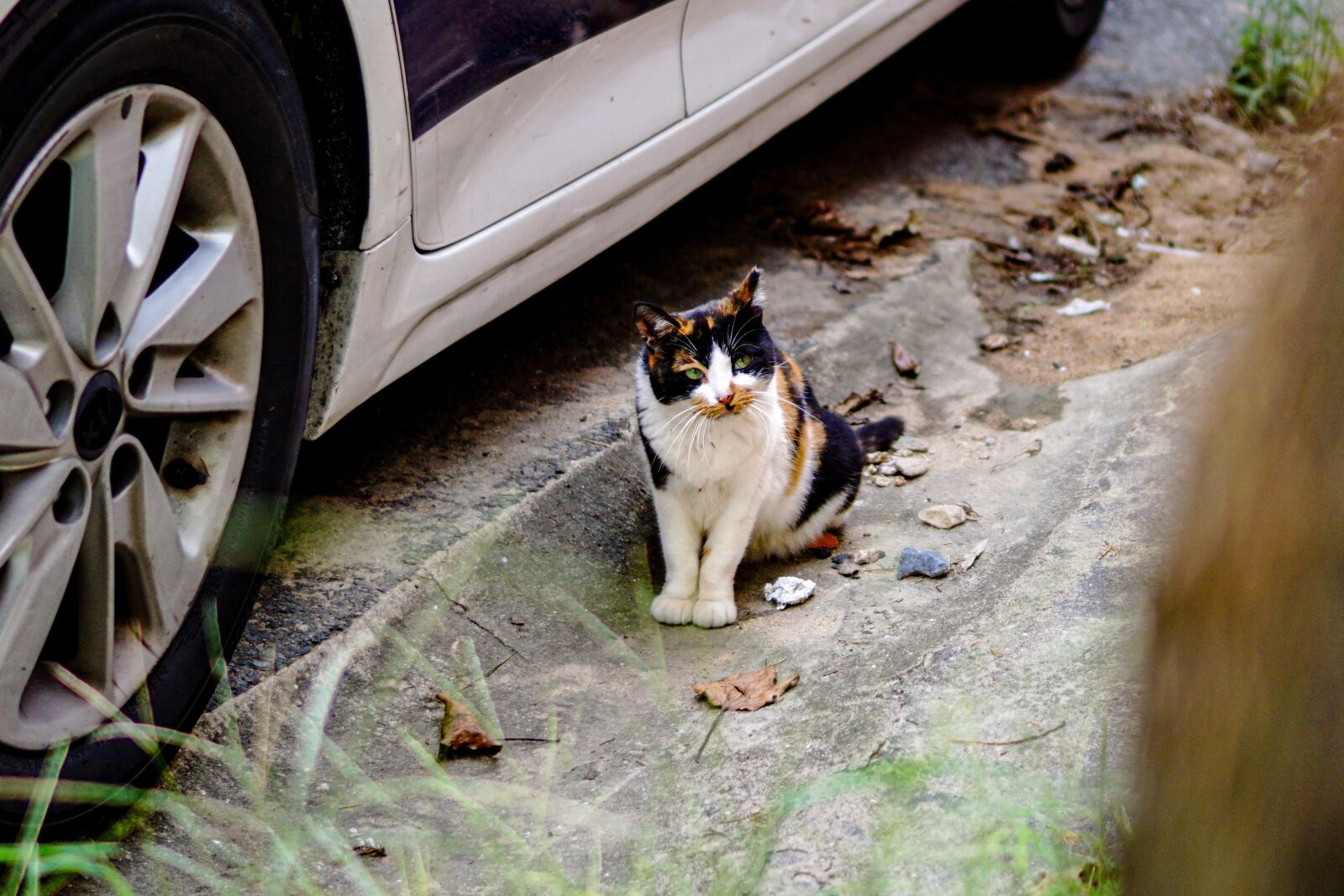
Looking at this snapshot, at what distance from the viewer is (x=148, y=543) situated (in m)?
1.86

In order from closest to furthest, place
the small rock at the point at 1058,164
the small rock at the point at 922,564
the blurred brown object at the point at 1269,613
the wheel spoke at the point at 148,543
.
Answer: the blurred brown object at the point at 1269,613, the wheel spoke at the point at 148,543, the small rock at the point at 922,564, the small rock at the point at 1058,164

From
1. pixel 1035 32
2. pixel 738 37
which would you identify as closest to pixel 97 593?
pixel 738 37

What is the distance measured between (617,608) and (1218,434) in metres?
1.95

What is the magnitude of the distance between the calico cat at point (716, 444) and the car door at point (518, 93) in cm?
42

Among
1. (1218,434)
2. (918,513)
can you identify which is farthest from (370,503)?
(1218,434)

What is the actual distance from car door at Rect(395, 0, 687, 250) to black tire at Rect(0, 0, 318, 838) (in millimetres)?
262

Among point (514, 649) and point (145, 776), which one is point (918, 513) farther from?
point (145, 776)

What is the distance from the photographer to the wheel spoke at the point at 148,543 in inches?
71.5

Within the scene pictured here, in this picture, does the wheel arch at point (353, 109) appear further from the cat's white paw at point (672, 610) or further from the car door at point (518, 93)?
the cat's white paw at point (672, 610)

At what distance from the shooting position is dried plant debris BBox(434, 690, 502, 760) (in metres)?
2.30

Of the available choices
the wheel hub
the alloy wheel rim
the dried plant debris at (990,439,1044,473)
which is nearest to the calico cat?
the dried plant debris at (990,439,1044,473)

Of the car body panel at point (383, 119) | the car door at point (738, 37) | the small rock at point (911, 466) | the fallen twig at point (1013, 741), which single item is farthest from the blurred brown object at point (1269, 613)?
the small rock at point (911, 466)

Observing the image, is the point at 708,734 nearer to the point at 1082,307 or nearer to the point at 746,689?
the point at 746,689

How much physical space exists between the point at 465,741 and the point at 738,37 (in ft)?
6.36
